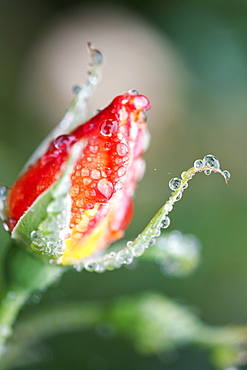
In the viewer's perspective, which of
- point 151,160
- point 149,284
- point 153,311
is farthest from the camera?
point 151,160

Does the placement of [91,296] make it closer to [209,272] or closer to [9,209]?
[209,272]

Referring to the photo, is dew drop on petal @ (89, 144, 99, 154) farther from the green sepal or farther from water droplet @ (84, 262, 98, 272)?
water droplet @ (84, 262, 98, 272)

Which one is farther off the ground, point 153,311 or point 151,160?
point 151,160

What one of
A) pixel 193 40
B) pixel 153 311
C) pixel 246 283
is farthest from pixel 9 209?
pixel 193 40

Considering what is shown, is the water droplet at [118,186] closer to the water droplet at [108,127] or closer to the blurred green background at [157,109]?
the water droplet at [108,127]

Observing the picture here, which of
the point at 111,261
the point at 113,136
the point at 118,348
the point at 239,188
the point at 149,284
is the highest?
the point at 239,188

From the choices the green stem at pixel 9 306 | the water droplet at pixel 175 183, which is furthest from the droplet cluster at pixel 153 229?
the green stem at pixel 9 306

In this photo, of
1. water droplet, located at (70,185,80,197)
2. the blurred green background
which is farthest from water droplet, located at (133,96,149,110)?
the blurred green background
